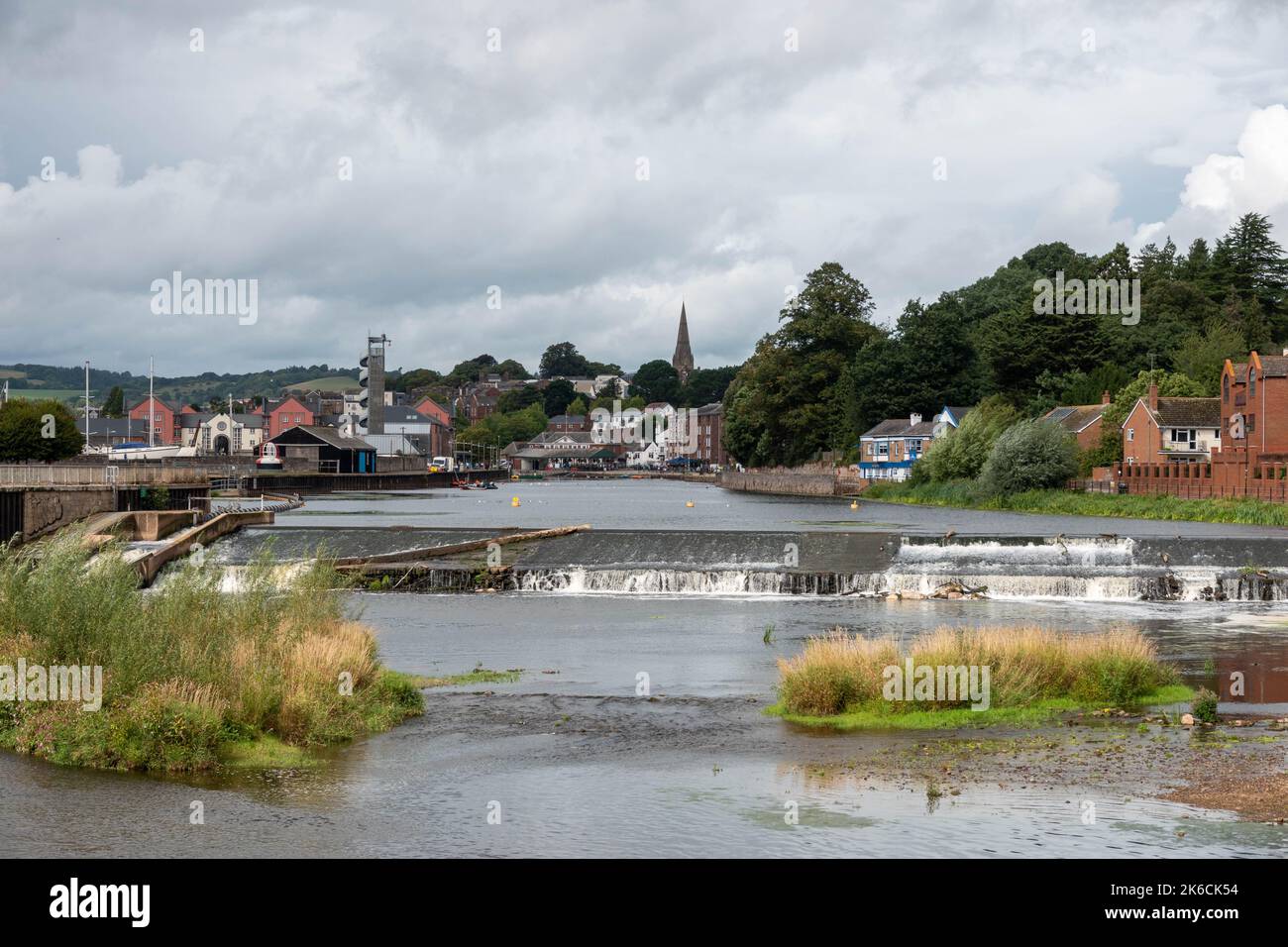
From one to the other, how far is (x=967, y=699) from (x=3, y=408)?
4925 inches

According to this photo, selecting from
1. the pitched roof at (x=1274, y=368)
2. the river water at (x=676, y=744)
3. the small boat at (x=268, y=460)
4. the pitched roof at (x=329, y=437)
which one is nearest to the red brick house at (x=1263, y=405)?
the pitched roof at (x=1274, y=368)

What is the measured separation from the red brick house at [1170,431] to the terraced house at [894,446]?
29.8 m

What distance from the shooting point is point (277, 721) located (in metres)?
20.5

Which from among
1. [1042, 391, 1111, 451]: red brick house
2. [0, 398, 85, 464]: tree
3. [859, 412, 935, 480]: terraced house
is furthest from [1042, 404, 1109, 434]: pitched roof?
[0, 398, 85, 464]: tree

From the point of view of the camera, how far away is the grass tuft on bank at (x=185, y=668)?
62.2 ft

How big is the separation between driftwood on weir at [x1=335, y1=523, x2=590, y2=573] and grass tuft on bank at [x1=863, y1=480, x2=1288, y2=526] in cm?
4127

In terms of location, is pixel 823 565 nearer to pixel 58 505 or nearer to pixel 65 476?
pixel 58 505

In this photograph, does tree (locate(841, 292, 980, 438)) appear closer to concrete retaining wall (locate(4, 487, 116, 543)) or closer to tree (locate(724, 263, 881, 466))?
tree (locate(724, 263, 881, 466))

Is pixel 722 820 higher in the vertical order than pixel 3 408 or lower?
lower

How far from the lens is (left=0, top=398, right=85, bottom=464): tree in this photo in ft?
397

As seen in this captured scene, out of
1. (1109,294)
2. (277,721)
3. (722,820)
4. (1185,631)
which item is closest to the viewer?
(722,820)
